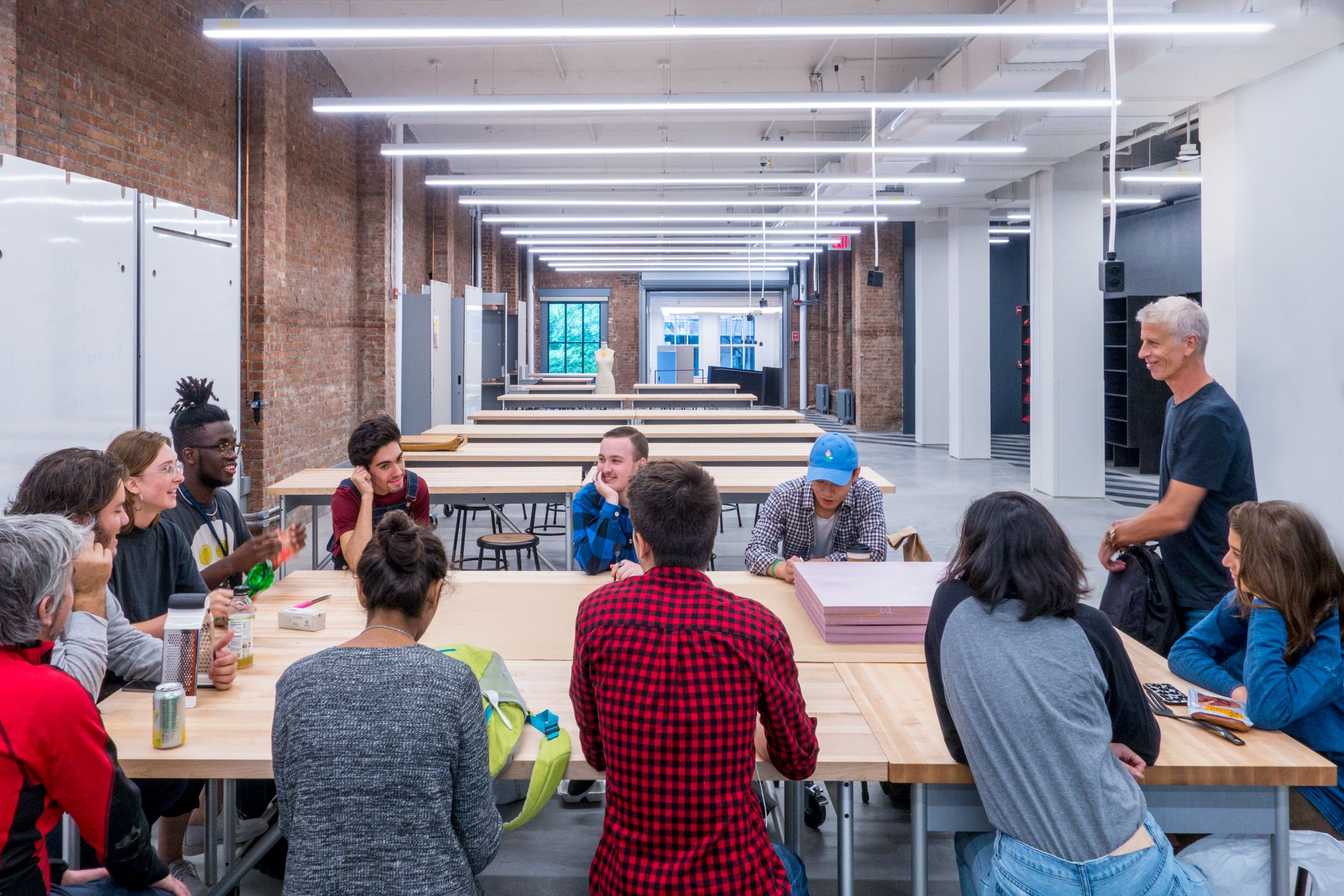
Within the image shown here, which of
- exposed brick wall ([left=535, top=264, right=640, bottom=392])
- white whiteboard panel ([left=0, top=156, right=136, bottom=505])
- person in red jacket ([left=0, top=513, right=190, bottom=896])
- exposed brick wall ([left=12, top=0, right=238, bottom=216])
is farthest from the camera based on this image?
exposed brick wall ([left=535, top=264, right=640, bottom=392])

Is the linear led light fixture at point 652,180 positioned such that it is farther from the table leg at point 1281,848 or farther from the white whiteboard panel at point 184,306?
the table leg at point 1281,848

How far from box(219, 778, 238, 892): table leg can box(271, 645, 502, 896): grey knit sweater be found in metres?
1.20

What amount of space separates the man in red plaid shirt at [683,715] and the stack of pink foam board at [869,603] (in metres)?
0.88

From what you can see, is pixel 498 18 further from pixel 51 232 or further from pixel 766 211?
pixel 766 211

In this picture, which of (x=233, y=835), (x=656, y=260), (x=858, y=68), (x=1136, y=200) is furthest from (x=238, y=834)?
(x=656, y=260)

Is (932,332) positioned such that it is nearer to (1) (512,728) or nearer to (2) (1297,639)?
(2) (1297,639)

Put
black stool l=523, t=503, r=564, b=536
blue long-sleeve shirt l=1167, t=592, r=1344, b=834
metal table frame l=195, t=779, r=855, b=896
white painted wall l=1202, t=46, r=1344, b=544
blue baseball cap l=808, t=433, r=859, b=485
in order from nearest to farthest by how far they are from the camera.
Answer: blue long-sleeve shirt l=1167, t=592, r=1344, b=834 < metal table frame l=195, t=779, r=855, b=896 < blue baseball cap l=808, t=433, r=859, b=485 < white painted wall l=1202, t=46, r=1344, b=544 < black stool l=523, t=503, r=564, b=536

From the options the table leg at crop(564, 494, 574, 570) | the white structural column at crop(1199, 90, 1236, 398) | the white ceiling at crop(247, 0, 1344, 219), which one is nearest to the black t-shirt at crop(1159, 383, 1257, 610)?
the table leg at crop(564, 494, 574, 570)

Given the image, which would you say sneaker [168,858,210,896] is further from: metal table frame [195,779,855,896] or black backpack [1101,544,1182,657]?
black backpack [1101,544,1182,657]

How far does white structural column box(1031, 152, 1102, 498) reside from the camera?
952 cm

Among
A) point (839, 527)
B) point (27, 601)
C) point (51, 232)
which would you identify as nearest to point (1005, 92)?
point (839, 527)

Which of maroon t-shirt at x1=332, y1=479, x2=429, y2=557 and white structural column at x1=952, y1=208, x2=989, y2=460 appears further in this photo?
white structural column at x1=952, y1=208, x2=989, y2=460

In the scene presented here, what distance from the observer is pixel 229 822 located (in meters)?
2.59

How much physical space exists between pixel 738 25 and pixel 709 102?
133 centimetres
